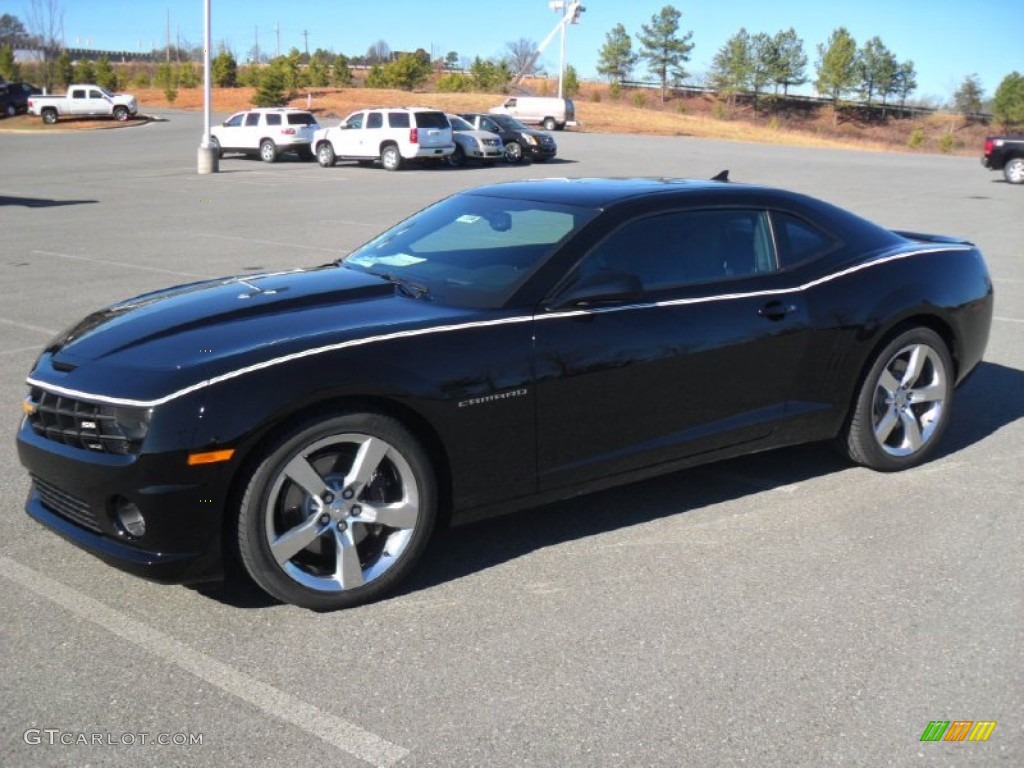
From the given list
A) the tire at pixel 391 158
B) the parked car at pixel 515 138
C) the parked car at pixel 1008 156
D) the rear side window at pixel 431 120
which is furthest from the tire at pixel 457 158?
the parked car at pixel 1008 156

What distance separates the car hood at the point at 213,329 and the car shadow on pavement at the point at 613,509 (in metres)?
0.77

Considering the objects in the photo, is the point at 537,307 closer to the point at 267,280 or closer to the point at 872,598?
the point at 267,280

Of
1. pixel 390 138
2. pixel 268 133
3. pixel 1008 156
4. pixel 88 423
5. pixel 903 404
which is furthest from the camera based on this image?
pixel 268 133

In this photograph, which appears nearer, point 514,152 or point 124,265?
point 124,265

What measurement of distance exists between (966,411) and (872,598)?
3.19m

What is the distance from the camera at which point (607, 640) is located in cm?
374

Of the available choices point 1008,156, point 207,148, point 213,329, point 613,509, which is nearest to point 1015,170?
point 1008,156

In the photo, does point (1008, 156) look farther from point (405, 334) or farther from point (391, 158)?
point (405, 334)

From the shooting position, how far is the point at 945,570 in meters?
4.39

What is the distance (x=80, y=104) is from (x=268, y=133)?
996 inches

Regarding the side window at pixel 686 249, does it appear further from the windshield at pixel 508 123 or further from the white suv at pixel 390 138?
the windshield at pixel 508 123

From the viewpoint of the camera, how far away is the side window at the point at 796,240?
521cm

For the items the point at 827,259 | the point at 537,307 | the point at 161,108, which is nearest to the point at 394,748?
the point at 537,307

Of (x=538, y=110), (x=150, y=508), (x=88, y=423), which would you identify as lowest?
(x=150, y=508)
